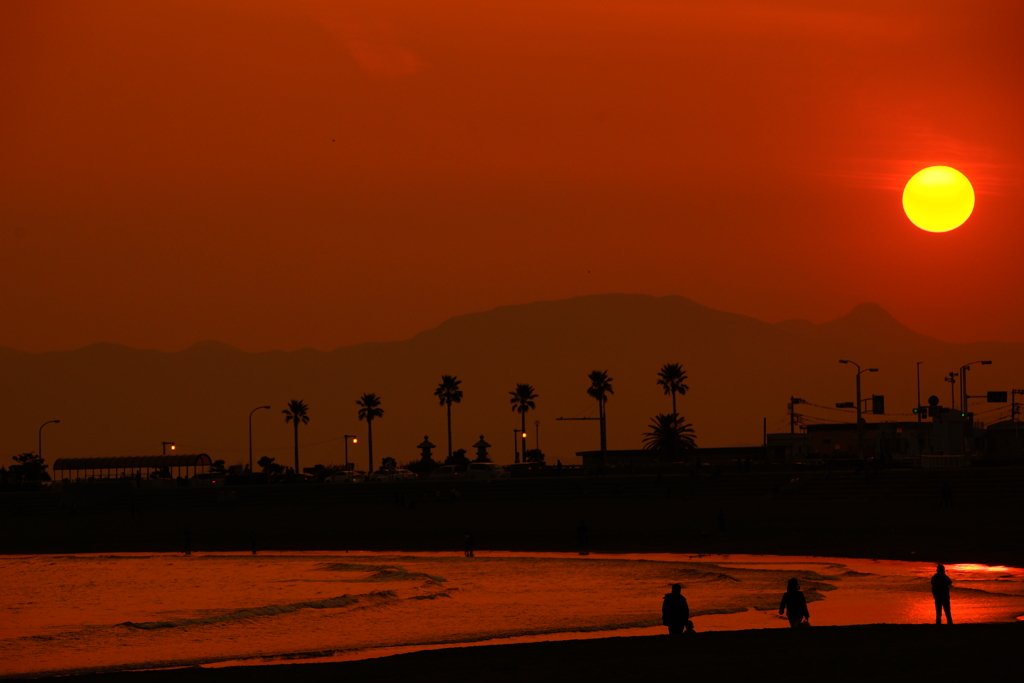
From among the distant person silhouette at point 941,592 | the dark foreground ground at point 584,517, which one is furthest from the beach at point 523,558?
the distant person silhouette at point 941,592

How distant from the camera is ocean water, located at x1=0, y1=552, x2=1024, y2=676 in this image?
2548 centimetres

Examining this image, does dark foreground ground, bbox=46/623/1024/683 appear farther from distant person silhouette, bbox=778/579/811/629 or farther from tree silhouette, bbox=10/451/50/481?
tree silhouette, bbox=10/451/50/481

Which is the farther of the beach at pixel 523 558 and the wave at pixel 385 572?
the wave at pixel 385 572

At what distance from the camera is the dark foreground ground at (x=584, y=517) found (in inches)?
1837

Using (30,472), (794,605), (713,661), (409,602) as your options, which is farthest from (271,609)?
(30,472)

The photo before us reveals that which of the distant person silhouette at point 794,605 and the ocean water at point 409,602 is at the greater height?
the distant person silhouette at point 794,605

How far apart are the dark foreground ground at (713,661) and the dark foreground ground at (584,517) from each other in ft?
69.8

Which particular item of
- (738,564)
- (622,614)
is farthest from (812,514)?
(622,614)

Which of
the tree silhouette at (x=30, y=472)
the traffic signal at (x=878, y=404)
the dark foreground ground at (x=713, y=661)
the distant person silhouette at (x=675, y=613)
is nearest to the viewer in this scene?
the dark foreground ground at (x=713, y=661)

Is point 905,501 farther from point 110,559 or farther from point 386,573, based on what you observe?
point 110,559

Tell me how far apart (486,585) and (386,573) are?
562 centimetres

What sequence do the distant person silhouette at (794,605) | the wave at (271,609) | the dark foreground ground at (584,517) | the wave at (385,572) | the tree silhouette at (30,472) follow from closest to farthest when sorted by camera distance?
1. the distant person silhouette at (794,605)
2. the wave at (271,609)
3. the wave at (385,572)
4. the dark foreground ground at (584,517)
5. the tree silhouette at (30,472)

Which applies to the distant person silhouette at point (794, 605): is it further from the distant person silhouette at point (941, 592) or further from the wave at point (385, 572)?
the wave at point (385, 572)

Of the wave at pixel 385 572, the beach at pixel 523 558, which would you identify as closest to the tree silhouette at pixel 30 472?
the beach at pixel 523 558
